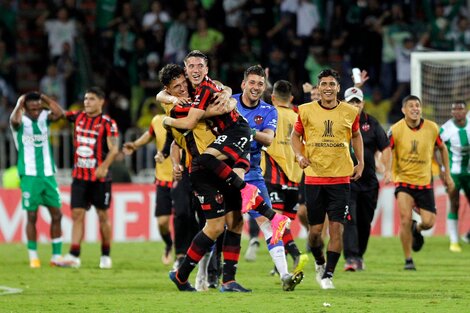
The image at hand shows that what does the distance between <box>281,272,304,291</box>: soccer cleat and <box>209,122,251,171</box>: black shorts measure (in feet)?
4.03

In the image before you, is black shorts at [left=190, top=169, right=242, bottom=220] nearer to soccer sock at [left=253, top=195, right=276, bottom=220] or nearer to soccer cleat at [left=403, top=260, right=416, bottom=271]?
soccer sock at [left=253, top=195, right=276, bottom=220]

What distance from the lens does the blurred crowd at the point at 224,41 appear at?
26.5 metres

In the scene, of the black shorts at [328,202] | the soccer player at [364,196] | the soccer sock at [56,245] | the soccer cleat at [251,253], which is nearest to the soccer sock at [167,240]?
the soccer cleat at [251,253]

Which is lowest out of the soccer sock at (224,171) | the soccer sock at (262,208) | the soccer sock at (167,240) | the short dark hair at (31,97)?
the soccer sock at (167,240)

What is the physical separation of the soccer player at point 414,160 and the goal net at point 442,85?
20.0ft

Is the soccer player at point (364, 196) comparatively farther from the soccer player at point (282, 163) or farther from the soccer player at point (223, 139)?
the soccer player at point (223, 139)

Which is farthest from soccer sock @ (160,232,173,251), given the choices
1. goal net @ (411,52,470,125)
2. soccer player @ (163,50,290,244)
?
goal net @ (411,52,470,125)

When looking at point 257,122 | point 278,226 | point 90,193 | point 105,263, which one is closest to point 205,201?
point 278,226

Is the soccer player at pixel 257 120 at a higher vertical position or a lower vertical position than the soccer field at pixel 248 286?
higher

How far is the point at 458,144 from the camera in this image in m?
20.9

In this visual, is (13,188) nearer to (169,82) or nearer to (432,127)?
(432,127)

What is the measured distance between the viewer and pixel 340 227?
44.5 ft

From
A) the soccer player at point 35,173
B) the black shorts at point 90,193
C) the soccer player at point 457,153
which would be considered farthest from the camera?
the soccer player at point 457,153

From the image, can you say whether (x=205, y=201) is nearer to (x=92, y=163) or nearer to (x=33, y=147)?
(x=92, y=163)
